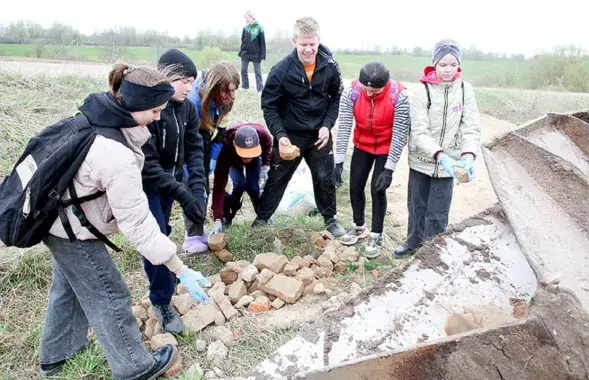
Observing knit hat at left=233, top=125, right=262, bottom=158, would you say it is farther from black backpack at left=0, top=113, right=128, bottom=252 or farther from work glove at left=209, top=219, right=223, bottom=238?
black backpack at left=0, top=113, right=128, bottom=252

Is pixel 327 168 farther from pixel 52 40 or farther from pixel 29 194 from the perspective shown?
pixel 52 40

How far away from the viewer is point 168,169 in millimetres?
2822

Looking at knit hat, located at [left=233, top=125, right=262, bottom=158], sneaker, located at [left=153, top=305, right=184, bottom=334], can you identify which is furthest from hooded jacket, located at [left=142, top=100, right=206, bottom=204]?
sneaker, located at [left=153, top=305, right=184, bottom=334]

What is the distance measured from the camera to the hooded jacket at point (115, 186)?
72.1 inches

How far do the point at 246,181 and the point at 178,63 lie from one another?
5.08 ft

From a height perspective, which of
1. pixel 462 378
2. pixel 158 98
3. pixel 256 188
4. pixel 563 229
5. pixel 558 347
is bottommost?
pixel 256 188

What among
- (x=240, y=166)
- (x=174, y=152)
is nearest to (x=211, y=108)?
(x=240, y=166)

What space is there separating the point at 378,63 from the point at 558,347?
253 cm

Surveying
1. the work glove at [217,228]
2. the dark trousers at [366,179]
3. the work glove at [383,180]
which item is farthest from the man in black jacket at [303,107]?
the work glove at [383,180]

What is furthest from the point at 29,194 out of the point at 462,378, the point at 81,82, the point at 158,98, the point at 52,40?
the point at 52,40

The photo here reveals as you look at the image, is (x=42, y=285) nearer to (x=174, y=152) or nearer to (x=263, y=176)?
(x=174, y=152)

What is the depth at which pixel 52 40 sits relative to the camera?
1788 cm

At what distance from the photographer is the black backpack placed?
182 cm

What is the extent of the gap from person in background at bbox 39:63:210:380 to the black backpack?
3cm
